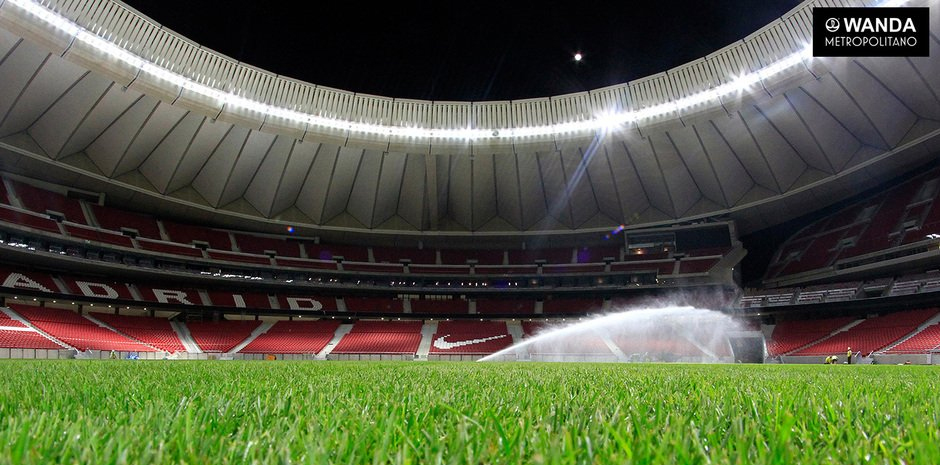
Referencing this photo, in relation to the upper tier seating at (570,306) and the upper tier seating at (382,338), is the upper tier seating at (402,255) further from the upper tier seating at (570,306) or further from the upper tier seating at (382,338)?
the upper tier seating at (570,306)

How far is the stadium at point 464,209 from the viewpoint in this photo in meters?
26.2

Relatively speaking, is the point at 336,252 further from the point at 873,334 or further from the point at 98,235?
the point at 873,334

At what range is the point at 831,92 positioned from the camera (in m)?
27.9

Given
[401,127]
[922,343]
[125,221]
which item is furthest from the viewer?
[125,221]

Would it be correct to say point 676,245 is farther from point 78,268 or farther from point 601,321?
point 78,268

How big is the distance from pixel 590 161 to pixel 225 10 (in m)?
23.6

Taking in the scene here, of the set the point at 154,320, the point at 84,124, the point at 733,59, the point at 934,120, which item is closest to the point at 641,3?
the point at 733,59

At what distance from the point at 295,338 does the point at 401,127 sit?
16.8 m

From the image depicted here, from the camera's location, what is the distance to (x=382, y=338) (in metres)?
37.2

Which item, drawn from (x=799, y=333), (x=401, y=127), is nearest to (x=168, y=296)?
(x=401, y=127)

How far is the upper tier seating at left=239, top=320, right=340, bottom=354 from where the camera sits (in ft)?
111

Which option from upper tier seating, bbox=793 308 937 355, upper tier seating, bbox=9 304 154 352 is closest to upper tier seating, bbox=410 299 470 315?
upper tier seating, bbox=9 304 154 352

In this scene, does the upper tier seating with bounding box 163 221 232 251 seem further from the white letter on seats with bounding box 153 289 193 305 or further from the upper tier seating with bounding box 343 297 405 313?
the upper tier seating with bounding box 343 297 405 313

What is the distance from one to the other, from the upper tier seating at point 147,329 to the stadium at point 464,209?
226 millimetres
